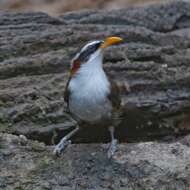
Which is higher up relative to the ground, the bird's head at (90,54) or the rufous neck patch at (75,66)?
the bird's head at (90,54)

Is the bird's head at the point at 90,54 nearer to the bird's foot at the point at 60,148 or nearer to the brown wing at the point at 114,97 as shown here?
the brown wing at the point at 114,97

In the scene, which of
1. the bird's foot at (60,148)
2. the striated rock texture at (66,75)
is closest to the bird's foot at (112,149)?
the bird's foot at (60,148)

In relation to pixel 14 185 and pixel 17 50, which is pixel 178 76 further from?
pixel 14 185

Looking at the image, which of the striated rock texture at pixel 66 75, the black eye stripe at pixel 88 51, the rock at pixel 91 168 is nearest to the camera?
the rock at pixel 91 168

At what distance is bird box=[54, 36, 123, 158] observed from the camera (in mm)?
5645

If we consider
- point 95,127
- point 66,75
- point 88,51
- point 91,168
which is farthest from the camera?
point 66,75

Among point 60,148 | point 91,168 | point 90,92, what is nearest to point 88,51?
point 90,92

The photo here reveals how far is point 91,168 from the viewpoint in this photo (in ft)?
18.3

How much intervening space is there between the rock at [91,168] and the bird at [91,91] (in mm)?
140

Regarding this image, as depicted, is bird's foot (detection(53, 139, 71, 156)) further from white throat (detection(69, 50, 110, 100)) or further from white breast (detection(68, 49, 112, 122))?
white throat (detection(69, 50, 110, 100))

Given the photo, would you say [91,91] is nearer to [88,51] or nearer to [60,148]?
[88,51]

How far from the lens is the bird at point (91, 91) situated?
5.64 meters

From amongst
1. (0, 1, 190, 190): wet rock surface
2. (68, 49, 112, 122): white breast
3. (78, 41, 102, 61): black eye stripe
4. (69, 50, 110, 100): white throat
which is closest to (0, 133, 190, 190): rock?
(0, 1, 190, 190): wet rock surface

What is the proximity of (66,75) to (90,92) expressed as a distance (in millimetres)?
1543
